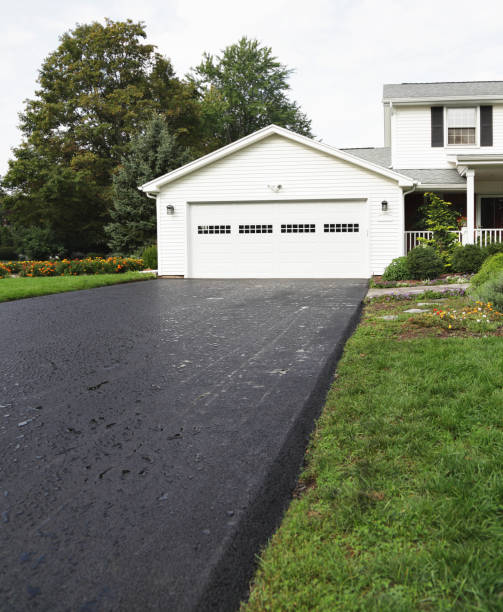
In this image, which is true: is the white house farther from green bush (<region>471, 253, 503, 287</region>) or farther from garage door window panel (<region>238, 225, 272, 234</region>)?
green bush (<region>471, 253, 503, 287</region>)

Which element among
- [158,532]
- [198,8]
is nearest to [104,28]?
[198,8]

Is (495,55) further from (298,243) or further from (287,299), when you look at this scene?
(287,299)

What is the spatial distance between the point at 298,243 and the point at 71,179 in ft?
48.7

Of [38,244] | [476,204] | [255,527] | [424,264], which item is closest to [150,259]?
[38,244]

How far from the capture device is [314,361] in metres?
4.09

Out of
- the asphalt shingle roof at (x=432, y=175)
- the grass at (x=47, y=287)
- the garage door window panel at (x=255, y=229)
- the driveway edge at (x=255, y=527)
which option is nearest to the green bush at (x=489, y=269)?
the driveway edge at (x=255, y=527)

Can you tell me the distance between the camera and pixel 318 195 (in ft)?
46.9

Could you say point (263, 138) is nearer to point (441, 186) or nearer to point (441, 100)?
point (441, 186)

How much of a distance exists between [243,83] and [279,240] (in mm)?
22812

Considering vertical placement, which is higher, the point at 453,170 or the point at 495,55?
the point at 495,55

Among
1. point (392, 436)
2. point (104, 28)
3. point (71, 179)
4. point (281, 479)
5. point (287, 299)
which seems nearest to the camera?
point (281, 479)

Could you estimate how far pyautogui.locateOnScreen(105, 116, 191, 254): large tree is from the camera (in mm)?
22047

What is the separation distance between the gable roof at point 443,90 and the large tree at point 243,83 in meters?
16.9

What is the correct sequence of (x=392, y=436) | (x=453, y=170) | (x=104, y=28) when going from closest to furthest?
(x=392, y=436) < (x=453, y=170) < (x=104, y=28)
